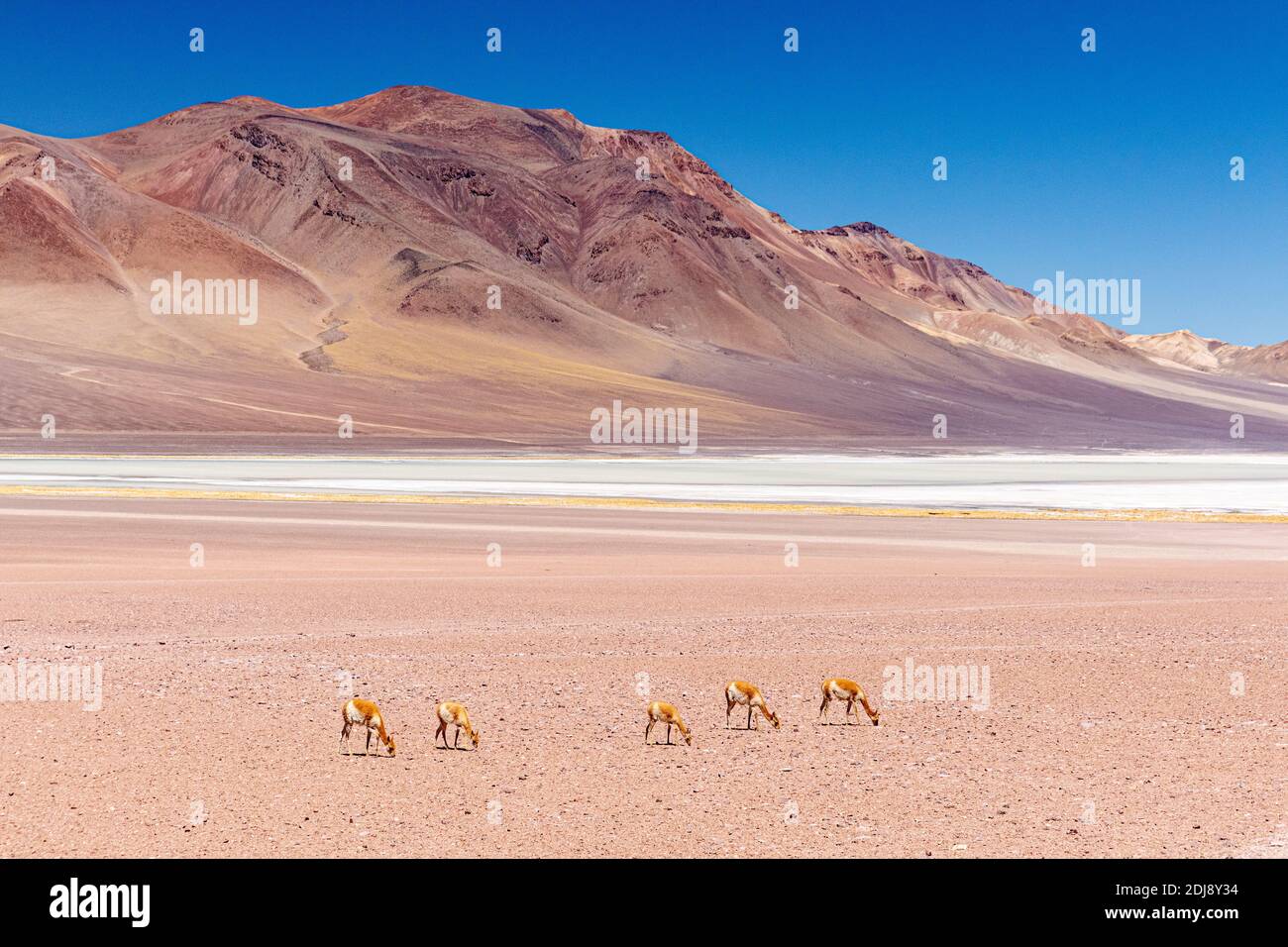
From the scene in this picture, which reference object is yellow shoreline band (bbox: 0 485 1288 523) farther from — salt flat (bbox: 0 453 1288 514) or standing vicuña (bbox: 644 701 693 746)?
standing vicuña (bbox: 644 701 693 746)

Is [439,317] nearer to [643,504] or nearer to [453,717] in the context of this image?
[643,504]

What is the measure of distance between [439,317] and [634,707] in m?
134

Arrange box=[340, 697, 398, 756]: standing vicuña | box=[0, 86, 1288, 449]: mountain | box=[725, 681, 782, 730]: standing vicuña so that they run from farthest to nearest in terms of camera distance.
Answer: box=[0, 86, 1288, 449]: mountain, box=[725, 681, 782, 730]: standing vicuña, box=[340, 697, 398, 756]: standing vicuña

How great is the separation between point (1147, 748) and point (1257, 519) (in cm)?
2412

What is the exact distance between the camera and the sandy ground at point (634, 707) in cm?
675

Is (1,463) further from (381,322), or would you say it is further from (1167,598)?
(381,322)

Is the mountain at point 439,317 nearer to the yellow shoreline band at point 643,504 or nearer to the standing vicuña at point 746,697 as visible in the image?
the yellow shoreline band at point 643,504

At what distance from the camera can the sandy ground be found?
6746mm

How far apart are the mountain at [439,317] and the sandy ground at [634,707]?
69242 millimetres

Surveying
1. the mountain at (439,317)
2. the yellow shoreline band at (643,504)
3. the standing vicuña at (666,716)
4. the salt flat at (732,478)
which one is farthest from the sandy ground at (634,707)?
the mountain at (439,317)

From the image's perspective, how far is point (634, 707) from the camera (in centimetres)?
961

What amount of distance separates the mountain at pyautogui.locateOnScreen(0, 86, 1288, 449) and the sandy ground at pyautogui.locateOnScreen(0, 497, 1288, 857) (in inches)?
2726

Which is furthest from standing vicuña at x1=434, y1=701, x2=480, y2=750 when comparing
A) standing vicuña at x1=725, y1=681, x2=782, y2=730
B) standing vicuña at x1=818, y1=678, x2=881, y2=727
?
standing vicuña at x1=818, y1=678, x2=881, y2=727
